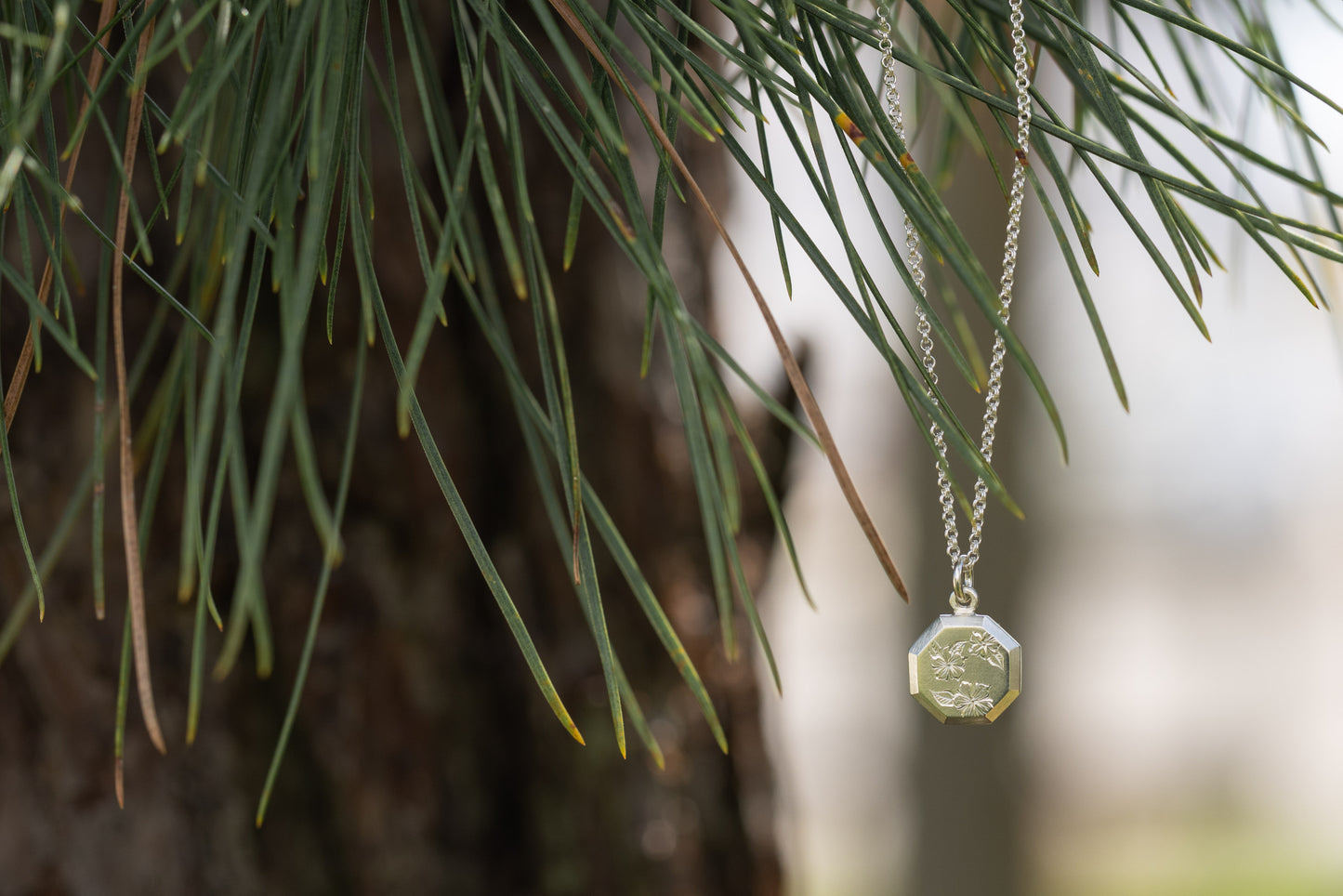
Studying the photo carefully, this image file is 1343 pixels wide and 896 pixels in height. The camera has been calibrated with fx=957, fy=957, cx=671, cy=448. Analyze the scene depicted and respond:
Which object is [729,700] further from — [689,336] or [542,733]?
[689,336]

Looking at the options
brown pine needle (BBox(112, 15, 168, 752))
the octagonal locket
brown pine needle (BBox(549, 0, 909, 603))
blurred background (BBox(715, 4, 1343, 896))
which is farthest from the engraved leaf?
blurred background (BBox(715, 4, 1343, 896))

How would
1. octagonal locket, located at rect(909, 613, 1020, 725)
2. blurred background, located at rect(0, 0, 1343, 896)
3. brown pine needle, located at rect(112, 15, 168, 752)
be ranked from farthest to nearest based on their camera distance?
blurred background, located at rect(0, 0, 1343, 896) → octagonal locket, located at rect(909, 613, 1020, 725) → brown pine needle, located at rect(112, 15, 168, 752)

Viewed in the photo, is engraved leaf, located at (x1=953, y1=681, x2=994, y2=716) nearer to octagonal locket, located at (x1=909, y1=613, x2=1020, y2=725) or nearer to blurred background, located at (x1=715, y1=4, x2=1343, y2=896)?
octagonal locket, located at (x1=909, y1=613, x2=1020, y2=725)

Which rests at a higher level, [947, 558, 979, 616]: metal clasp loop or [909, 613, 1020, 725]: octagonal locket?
[947, 558, 979, 616]: metal clasp loop

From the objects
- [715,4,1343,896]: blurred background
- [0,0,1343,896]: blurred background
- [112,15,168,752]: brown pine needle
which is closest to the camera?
[112,15,168,752]: brown pine needle

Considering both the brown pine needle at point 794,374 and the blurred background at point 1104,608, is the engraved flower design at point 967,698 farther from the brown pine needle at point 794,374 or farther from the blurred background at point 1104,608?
the blurred background at point 1104,608

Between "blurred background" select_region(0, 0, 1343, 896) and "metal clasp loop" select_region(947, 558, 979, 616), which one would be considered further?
"blurred background" select_region(0, 0, 1343, 896)
